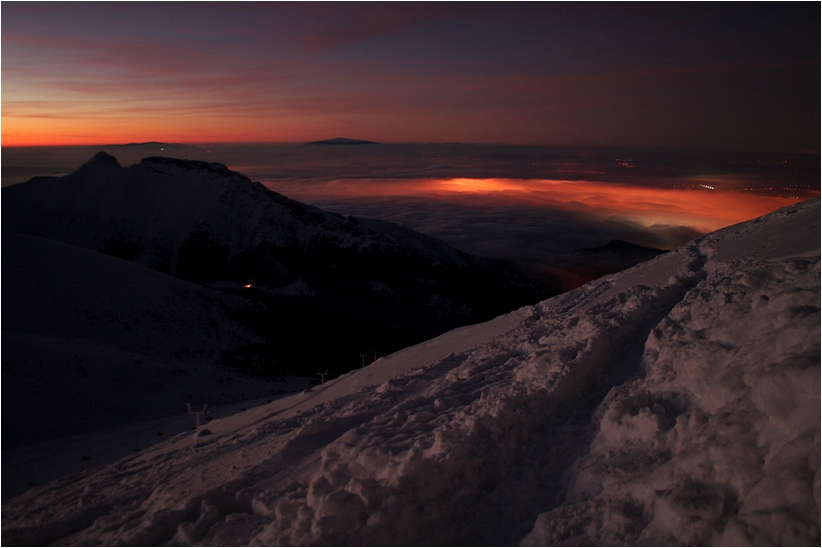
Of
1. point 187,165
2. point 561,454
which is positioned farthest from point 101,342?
point 187,165

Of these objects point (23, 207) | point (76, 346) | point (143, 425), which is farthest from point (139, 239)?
point (143, 425)

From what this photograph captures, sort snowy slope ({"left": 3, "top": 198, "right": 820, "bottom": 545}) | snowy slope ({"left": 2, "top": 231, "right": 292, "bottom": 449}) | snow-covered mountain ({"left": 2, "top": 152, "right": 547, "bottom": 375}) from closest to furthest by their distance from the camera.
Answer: snowy slope ({"left": 3, "top": 198, "right": 820, "bottom": 545}) < snowy slope ({"left": 2, "top": 231, "right": 292, "bottom": 449}) < snow-covered mountain ({"left": 2, "top": 152, "right": 547, "bottom": 375})

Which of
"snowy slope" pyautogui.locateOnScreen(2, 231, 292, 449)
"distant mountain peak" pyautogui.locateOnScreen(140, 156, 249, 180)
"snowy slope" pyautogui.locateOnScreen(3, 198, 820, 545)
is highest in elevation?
"distant mountain peak" pyautogui.locateOnScreen(140, 156, 249, 180)

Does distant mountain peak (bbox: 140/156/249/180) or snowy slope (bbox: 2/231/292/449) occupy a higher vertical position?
distant mountain peak (bbox: 140/156/249/180)

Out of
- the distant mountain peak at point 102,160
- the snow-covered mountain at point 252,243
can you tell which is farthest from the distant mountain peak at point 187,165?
the distant mountain peak at point 102,160

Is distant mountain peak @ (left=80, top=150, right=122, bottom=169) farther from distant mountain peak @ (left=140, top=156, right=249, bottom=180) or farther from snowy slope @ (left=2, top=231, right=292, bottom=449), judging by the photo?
snowy slope @ (left=2, top=231, right=292, bottom=449)

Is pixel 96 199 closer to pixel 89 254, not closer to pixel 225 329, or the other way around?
pixel 89 254

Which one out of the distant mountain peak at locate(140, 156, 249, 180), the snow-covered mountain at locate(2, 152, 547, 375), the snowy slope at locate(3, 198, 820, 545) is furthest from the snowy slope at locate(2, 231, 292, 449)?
the distant mountain peak at locate(140, 156, 249, 180)
